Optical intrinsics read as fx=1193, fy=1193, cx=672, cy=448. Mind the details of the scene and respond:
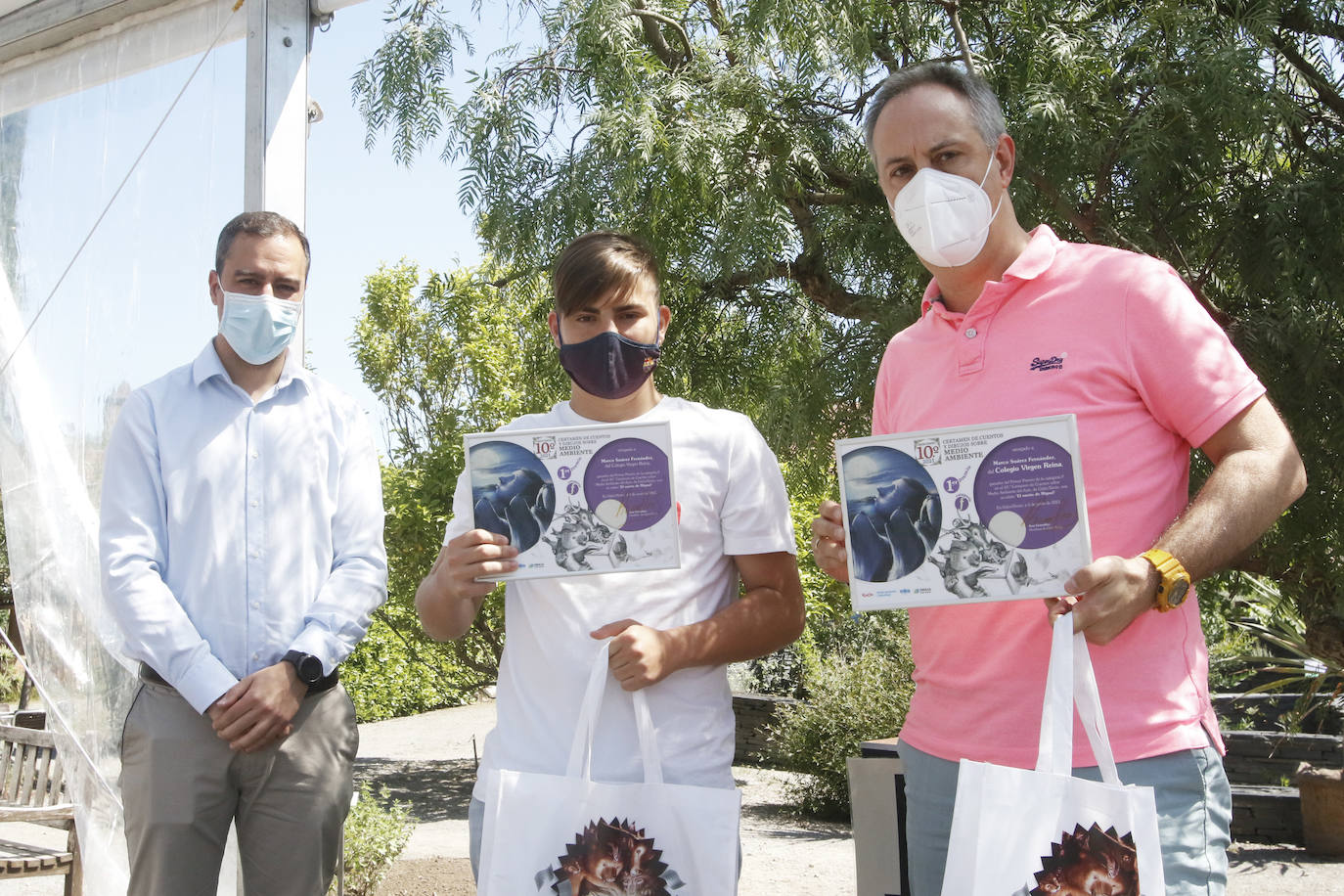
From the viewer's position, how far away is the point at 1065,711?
178 cm

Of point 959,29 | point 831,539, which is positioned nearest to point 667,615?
point 831,539

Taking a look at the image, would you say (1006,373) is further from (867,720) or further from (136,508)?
(867,720)

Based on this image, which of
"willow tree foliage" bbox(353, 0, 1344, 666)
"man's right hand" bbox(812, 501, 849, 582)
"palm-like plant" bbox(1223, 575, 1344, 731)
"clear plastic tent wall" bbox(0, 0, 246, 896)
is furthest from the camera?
"palm-like plant" bbox(1223, 575, 1344, 731)

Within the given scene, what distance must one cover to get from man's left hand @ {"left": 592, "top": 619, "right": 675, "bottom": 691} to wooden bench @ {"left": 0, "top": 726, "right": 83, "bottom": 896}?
3.60m

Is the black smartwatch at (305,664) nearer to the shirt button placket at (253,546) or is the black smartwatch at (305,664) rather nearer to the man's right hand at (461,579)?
the shirt button placket at (253,546)

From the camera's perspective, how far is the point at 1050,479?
180cm

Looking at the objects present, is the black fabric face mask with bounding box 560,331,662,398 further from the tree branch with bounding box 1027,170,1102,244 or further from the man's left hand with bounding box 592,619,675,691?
the tree branch with bounding box 1027,170,1102,244

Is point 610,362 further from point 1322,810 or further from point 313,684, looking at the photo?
point 1322,810

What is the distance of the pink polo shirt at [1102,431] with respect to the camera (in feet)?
6.19

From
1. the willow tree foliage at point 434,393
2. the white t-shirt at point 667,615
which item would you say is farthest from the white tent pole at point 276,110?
the willow tree foliage at point 434,393

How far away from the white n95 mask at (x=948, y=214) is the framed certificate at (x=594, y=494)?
0.59 meters

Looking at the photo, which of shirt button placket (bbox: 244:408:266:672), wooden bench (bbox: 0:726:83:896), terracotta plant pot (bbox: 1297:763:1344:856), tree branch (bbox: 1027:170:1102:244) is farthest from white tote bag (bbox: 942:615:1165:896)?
terracotta plant pot (bbox: 1297:763:1344:856)

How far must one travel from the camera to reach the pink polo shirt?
189cm

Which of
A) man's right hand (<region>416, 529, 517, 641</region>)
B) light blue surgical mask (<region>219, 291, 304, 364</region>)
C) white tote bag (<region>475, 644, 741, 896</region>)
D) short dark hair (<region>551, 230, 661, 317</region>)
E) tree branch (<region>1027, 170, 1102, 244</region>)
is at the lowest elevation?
white tote bag (<region>475, 644, 741, 896</region>)
